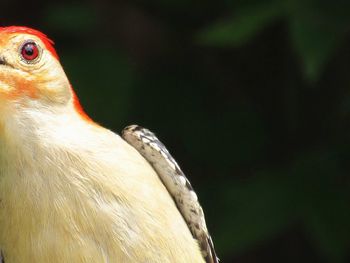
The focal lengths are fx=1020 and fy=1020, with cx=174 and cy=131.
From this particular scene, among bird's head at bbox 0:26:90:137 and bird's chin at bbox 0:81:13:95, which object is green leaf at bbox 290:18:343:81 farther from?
bird's chin at bbox 0:81:13:95

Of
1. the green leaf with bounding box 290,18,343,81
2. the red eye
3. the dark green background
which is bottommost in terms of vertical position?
the dark green background

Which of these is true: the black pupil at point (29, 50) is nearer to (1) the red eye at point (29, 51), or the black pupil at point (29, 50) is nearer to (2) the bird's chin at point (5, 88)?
(1) the red eye at point (29, 51)

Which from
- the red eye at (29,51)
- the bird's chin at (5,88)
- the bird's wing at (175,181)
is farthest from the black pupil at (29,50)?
the bird's wing at (175,181)

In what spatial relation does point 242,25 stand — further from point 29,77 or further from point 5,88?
point 5,88

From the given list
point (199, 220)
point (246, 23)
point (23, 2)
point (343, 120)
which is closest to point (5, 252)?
point (199, 220)

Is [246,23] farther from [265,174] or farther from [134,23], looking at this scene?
[134,23]

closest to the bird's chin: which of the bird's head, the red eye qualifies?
the bird's head

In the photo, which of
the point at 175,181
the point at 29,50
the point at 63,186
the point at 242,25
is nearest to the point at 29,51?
the point at 29,50

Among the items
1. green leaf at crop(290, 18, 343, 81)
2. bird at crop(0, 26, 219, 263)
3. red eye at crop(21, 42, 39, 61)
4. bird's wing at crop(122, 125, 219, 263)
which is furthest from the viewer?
green leaf at crop(290, 18, 343, 81)
